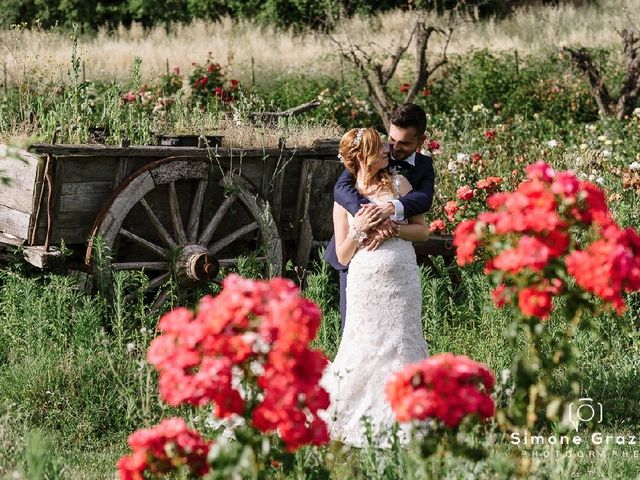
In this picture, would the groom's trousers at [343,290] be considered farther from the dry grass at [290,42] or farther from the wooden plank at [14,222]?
the dry grass at [290,42]

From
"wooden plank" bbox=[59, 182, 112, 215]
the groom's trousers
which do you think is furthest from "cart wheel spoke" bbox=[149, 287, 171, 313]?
the groom's trousers

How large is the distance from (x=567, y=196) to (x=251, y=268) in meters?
2.90

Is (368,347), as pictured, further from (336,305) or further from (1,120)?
(1,120)

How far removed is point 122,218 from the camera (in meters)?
5.27

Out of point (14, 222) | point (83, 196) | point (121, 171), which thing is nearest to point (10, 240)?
point (14, 222)

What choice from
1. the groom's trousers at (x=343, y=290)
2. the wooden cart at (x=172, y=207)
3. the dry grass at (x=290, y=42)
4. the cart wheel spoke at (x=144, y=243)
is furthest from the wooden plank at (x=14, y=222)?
the dry grass at (x=290, y=42)

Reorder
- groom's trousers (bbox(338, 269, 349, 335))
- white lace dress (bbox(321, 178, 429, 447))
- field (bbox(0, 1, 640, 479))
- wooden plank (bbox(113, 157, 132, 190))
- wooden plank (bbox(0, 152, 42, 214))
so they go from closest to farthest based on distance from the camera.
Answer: field (bbox(0, 1, 640, 479)) → white lace dress (bbox(321, 178, 429, 447)) → groom's trousers (bbox(338, 269, 349, 335)) → wooden plank (bbox(0, 152, 42, 214)) → wooden plank (bbox(113, 157, 132, 190))

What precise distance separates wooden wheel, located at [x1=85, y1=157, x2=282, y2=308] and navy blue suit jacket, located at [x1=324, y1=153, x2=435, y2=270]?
0.85 m

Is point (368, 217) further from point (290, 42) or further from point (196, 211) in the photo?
point (290, 42)

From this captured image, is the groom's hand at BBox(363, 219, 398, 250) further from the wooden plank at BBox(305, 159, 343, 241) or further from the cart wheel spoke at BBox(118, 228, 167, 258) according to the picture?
the wooden plank at BBox(305, 159, 343, 241)

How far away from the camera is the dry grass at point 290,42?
1620 cm

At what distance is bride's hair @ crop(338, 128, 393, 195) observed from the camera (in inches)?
176

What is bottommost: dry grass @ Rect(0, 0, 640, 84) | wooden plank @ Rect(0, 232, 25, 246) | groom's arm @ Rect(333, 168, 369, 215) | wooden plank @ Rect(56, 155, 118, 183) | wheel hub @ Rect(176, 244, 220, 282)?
dry grass @ Rect(0, 0, 640, 84)

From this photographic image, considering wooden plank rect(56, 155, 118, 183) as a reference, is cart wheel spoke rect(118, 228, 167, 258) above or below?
below
